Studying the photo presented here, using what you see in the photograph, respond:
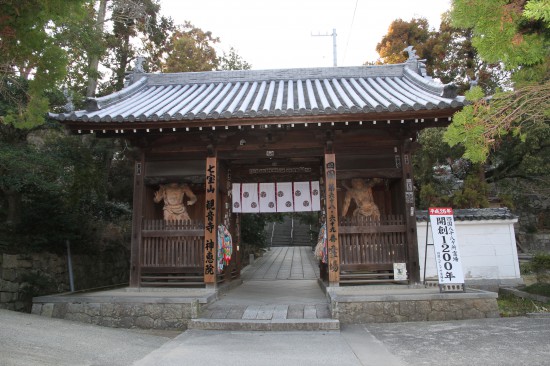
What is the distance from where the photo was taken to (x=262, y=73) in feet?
38.7

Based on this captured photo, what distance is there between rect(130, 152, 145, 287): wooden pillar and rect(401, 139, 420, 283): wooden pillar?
583cm

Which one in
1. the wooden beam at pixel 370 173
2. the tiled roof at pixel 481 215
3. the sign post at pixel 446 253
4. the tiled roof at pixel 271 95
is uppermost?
the tiled roof at pixel 271 95

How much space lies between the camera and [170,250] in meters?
8.36

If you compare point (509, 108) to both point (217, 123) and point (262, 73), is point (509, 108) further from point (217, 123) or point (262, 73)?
point (262, 73)

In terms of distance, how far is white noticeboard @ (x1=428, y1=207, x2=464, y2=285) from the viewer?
274 inches

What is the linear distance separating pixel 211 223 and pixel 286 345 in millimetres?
3613

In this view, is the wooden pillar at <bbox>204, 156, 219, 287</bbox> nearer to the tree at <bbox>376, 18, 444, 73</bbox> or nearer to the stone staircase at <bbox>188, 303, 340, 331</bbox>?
the stone staircase at <bbox>188, 303, 340, 331</bbox>

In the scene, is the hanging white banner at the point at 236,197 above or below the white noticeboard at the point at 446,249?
above

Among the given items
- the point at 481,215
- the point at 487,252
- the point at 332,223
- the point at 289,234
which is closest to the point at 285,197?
the point at 332,223

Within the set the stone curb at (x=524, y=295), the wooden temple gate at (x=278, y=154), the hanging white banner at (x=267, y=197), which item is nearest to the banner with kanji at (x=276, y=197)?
the hanging white banner at (x=267, y=197)

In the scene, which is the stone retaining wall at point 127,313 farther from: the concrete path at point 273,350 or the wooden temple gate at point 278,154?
the wooden temple gate at point 278,154

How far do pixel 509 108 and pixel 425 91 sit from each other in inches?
216

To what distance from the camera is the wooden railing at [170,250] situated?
8273mm

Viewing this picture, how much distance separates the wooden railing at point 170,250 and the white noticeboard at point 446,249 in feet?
15.7
